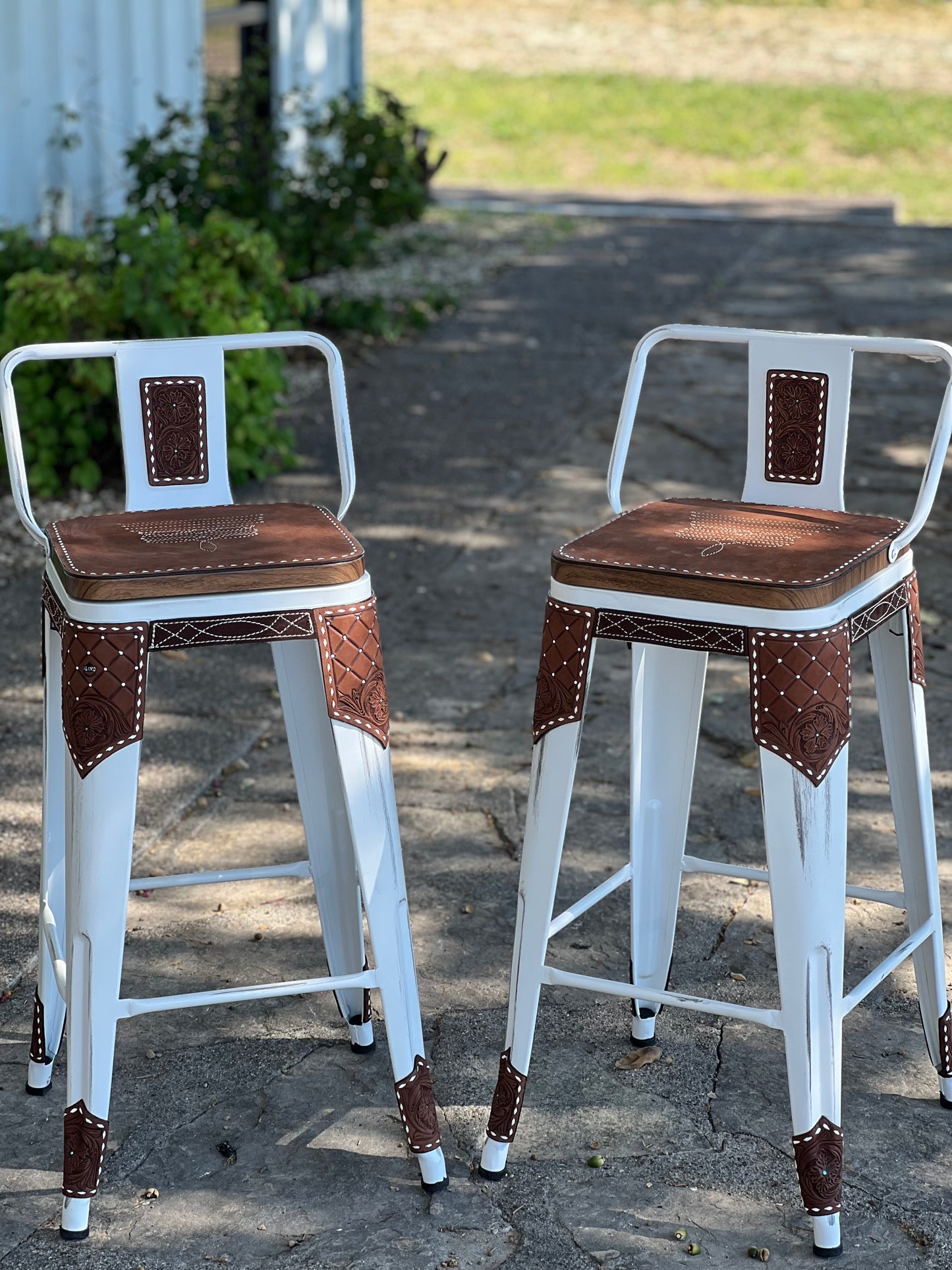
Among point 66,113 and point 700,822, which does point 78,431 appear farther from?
point 700,822

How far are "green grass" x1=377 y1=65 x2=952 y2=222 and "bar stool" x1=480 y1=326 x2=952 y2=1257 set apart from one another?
11539 mm

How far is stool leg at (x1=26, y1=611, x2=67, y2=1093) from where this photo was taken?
2107 mm

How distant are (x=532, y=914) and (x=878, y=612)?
1.95 ft

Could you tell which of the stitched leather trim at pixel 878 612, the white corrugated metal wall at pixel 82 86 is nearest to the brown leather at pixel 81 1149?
the stitched leather trim at pixel 878 612

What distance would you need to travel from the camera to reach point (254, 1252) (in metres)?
1.92

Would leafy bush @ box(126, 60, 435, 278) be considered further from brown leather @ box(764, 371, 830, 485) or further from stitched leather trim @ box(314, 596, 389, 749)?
stitched leather trim @ box(314, 596, 389, 749)

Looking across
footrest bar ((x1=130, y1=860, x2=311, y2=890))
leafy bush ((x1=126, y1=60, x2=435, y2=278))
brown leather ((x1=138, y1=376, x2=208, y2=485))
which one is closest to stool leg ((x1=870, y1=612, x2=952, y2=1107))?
footrest bar ((x1=130, y1=860, x2=311, y2=890))

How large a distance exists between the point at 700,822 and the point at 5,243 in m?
3.67

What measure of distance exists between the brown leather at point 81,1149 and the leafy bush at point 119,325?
3013 mm

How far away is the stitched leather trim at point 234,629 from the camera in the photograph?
1.85 m

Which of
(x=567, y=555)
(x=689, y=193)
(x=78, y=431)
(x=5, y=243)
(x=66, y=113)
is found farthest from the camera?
(x=689, y=193)

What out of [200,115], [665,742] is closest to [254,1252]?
[665,742]

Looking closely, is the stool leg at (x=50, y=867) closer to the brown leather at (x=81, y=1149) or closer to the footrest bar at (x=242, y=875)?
the footrest bar at (x=242, y=875)

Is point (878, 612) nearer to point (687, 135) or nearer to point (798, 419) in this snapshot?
point (798, 419)
